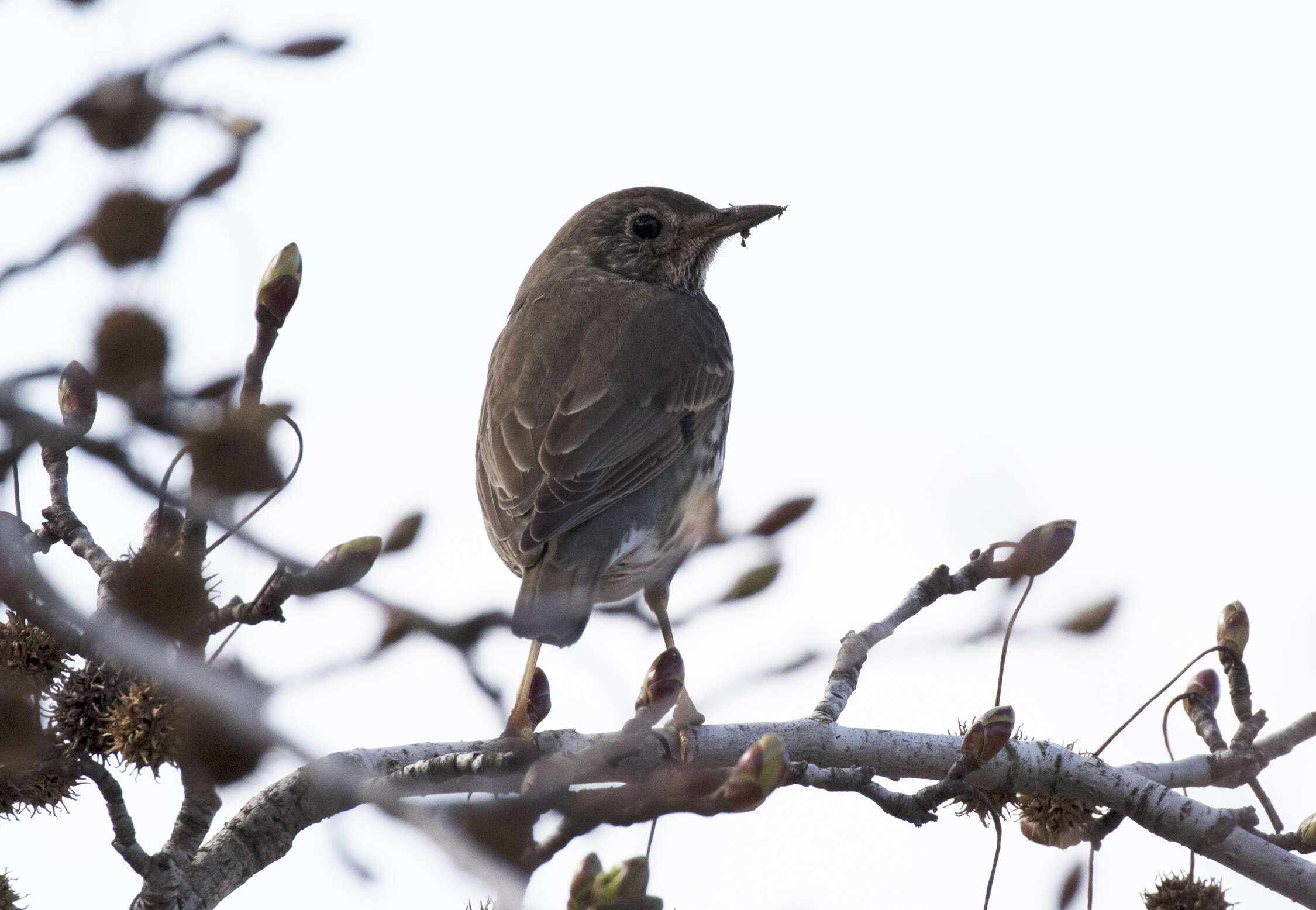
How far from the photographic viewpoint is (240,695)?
1.65 meters

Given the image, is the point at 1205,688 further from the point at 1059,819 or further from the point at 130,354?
the point at 130,354

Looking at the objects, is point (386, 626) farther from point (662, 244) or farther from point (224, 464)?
point (662, 244)

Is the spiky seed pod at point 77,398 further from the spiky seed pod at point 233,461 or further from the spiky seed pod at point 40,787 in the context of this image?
the spiky seed pod at point 233,461

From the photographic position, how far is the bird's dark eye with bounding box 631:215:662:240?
7.14 m

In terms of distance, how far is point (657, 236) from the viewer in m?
7.13

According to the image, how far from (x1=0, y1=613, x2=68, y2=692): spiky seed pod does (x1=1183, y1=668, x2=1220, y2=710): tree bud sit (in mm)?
3296

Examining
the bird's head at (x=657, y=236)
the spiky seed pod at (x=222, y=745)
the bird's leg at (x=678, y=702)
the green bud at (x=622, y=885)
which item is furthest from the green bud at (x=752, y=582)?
the bird's head at (x=657, y=236)

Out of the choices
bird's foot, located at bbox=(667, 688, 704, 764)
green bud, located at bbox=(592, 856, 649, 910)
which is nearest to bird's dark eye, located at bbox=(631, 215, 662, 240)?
bird's foot, located at bbox=(667, 688, 704, 764)

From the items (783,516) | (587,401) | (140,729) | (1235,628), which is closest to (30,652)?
(140,729)

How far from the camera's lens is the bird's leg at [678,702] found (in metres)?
3.30

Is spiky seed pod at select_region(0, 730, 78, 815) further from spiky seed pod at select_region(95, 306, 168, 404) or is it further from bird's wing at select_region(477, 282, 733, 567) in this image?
bird's wing at select_region(477, 282, 733, 567)

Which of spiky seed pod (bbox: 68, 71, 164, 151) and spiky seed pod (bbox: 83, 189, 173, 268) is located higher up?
spiky seed pod (bbox: 68, 71, 164, 151)

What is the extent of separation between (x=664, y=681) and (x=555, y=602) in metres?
1.69

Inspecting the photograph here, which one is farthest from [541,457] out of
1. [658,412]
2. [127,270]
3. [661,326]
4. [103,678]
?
[127,270]
